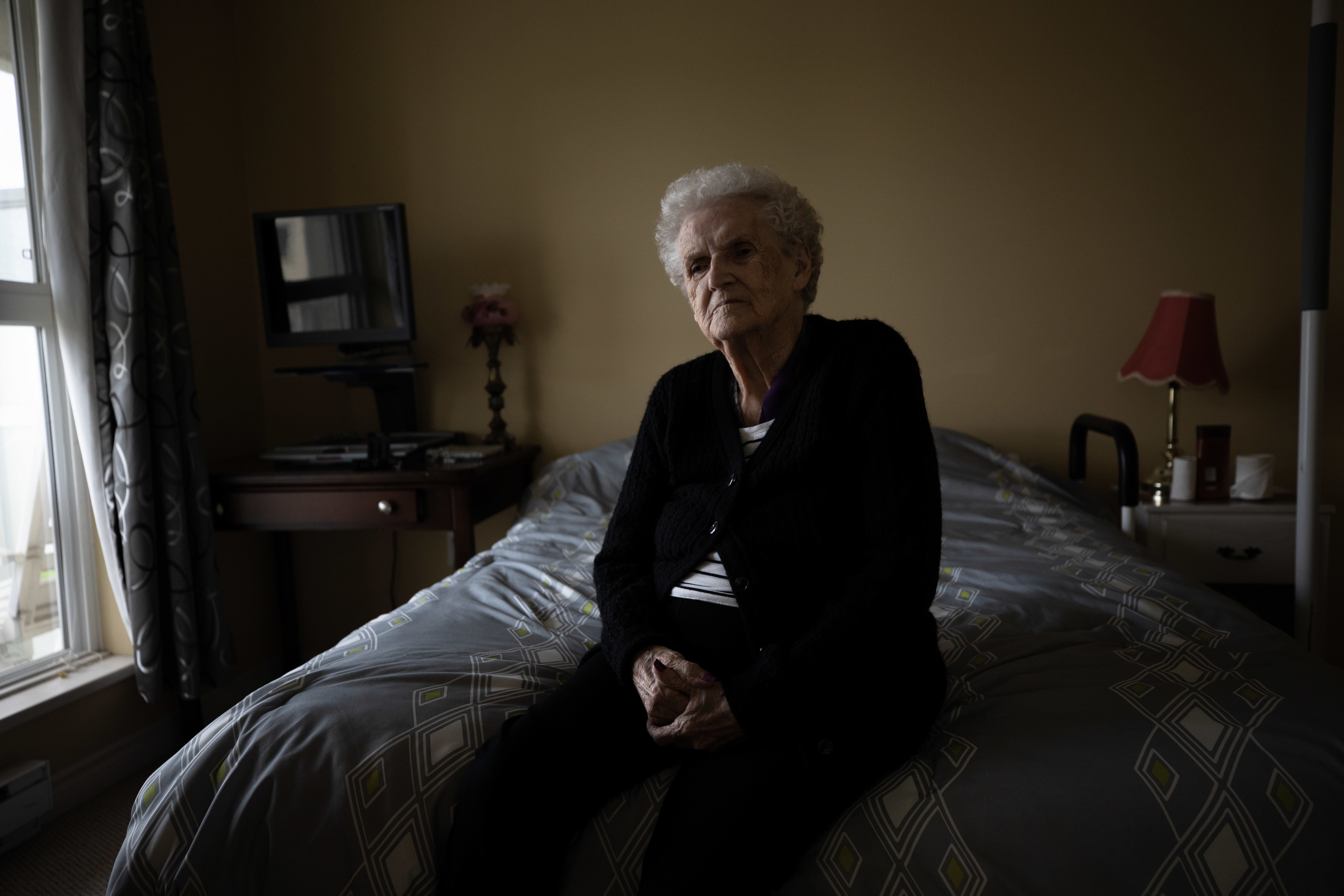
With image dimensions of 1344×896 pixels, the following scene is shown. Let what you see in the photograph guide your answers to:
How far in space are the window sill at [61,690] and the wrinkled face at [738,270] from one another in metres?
1.79

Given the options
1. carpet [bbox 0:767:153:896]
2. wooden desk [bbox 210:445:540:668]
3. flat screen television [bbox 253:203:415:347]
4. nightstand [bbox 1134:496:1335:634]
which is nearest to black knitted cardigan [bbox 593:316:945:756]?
wooden desk [bbox 210:445:540:668]

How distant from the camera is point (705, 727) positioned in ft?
3.17

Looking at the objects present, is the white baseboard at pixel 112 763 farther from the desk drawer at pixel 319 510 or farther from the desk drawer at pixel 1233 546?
the desk drawer at pixel 1233 546

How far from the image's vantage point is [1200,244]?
7.63ft

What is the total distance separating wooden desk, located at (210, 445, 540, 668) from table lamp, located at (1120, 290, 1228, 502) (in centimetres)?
178

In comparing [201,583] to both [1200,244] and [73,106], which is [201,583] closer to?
[73,106]

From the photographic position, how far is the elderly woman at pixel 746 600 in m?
0.88

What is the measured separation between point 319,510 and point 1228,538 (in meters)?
2.33

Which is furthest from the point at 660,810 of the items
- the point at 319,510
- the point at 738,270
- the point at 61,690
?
the point at 61,690

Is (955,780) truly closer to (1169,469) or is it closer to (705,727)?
(705,727)

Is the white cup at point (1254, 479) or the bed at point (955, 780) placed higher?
the white cup at point (1254, 479)

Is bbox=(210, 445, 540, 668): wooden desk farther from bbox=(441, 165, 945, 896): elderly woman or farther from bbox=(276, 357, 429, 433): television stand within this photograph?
bbox=(441, 165, 945, 896): elderly woman

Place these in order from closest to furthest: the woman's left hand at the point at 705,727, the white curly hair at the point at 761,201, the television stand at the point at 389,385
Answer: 1. the woman's left hand at the point at 705,727
2. the white curly hair at the point at 761,201
3. the television stand at the point at 389,385

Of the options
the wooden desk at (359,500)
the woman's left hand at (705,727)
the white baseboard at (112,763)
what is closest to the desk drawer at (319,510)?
the wooden desk at (359,500)
